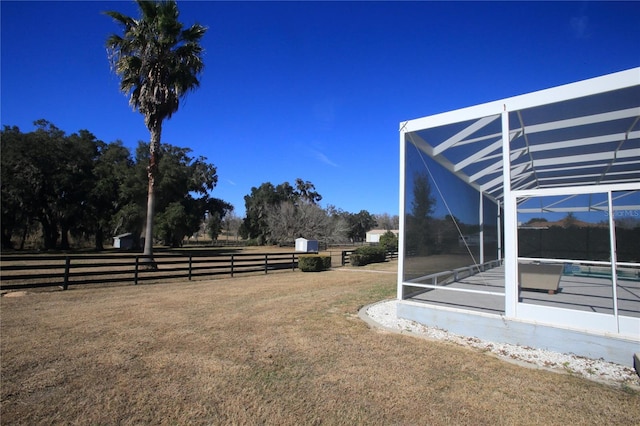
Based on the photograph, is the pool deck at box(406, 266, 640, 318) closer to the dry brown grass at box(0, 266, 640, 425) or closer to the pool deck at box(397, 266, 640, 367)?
the pool deck at box(397, 266, 640, 367)

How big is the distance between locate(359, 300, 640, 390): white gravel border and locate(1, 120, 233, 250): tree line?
2220cm

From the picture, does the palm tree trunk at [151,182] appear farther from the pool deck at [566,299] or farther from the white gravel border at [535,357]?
the pool deck at [566,299]

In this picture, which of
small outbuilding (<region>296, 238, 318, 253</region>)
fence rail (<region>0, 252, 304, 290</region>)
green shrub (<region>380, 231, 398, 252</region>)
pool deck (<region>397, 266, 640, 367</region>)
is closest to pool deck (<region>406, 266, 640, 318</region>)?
pool deck (<region>397, 266, 640, 367</region>)

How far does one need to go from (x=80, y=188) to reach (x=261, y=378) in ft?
99.3

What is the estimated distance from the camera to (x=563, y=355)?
13.5ft

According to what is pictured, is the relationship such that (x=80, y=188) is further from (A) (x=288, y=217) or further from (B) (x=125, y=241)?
(A) (x=288, y=217)

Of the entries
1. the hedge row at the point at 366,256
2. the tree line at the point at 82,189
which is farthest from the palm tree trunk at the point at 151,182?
the tree line at the point at 82,189

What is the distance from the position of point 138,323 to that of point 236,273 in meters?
8.01

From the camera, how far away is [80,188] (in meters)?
26.5

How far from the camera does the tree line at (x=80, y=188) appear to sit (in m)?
23.4

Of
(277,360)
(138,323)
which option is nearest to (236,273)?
(138,323)

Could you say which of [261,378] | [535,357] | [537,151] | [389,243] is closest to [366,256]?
[389,243]

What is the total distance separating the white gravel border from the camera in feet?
11.5

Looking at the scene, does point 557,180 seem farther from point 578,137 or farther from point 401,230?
point 401,230
